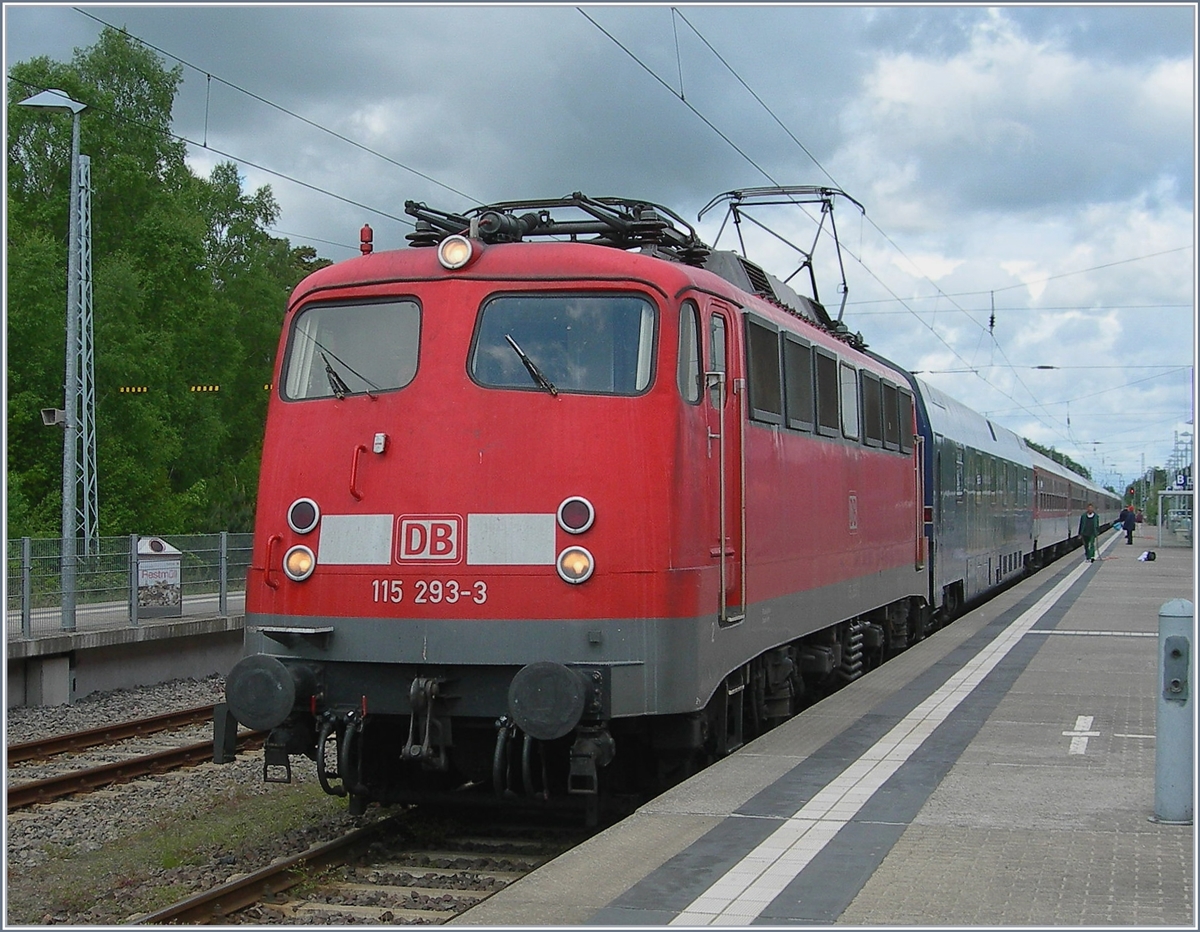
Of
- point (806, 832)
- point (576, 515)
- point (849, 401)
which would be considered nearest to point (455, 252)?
point (576, 515)

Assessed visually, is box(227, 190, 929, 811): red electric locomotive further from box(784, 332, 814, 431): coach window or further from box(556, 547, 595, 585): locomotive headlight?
box(784, 332, 814, 431): coach window

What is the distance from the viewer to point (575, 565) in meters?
7.45

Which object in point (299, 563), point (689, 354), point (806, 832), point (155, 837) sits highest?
point (689, 354)

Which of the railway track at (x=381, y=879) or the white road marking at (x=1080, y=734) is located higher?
the white road marking at (x=1080, y=734)

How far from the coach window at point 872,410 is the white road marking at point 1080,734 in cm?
355

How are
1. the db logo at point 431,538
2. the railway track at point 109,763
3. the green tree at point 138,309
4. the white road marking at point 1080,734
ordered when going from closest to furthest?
1. the db logo at point 431,538
2. the white road marking at point 1080,734
3. the railway track at point 109,763
4. the green tree at point 138,309

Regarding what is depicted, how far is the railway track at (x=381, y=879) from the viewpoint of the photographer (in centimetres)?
696

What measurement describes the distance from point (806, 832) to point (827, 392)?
17.7ft

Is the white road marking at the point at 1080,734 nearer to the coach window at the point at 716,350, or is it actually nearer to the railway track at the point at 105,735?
the coach window at the point at 716,350

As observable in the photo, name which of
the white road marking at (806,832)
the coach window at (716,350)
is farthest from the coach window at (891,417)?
the coach window at (716,350)

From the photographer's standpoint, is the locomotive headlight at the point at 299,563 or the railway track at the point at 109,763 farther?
the railway track at the point at 109,763

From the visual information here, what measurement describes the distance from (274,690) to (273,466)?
Result: 1.35 meters

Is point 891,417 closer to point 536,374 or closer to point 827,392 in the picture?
point 827,392

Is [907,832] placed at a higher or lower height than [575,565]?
lower
